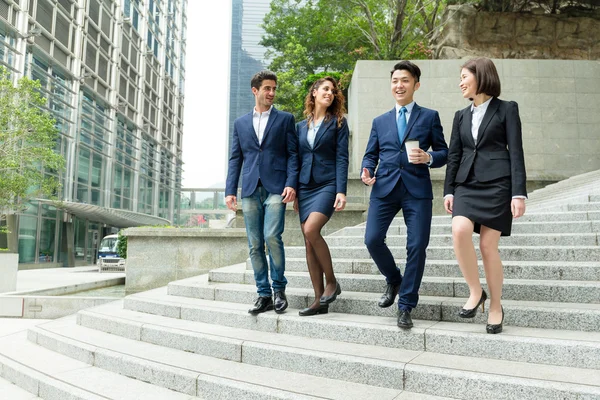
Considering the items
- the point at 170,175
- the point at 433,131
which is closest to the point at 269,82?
the point at 433,131

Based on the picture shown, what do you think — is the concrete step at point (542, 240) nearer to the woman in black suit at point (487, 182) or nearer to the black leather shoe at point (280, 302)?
the woman in black suit at point (487, 182)

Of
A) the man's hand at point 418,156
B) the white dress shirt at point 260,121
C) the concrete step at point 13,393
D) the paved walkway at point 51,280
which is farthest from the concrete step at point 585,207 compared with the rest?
the paved walkway at point 51,280

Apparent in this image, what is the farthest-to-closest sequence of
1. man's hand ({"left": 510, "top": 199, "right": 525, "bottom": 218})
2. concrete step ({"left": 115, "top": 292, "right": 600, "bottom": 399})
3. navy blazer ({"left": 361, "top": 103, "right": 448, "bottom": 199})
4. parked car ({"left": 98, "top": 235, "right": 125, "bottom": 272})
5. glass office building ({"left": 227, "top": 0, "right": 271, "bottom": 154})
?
1. glass office building ({"left": 227, "top": 0, "right": 271, "bottom": 154})
2. parked car ({"left": 98, "top": 235, "right": 125, "bottom": 272})
3. navy blazer ({"left": 361, "top": 103, "right": 448, "bottom": 199})
4. man's hand ({"left": 510, "top": 199, "right": 525, "bottom": 218})
5. concrete step ({"left": 115, "top": 292, "right": 600, "bottom": 399})

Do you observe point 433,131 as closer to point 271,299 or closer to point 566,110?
point 271,299

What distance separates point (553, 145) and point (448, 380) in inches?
439

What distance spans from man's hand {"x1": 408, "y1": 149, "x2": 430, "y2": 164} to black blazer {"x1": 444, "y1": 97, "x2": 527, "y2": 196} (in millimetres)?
258

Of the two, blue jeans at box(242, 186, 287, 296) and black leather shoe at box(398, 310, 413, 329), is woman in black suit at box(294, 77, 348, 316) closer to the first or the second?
blue jeans at box(242, 186, 287, 296)

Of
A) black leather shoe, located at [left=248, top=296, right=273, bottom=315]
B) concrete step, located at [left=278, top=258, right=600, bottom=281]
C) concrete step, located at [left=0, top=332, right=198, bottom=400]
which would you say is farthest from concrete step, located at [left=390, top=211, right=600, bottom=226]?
concrete step, located at [left=0, top=332, right=198, bottom=400]

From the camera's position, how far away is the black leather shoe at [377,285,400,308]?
12.4 ft

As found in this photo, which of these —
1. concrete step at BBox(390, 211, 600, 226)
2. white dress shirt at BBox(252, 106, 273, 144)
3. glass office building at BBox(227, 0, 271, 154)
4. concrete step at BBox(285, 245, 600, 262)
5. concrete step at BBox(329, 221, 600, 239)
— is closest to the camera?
white dress shirt at BBox(252, 106, 273, 144)

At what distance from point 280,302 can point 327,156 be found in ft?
4.57

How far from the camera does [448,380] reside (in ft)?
9.05

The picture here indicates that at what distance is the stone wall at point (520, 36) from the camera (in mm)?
13938

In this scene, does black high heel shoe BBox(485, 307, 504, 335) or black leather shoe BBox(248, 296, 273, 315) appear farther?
black leather shoe BBox(248, 296, 273, 315)
